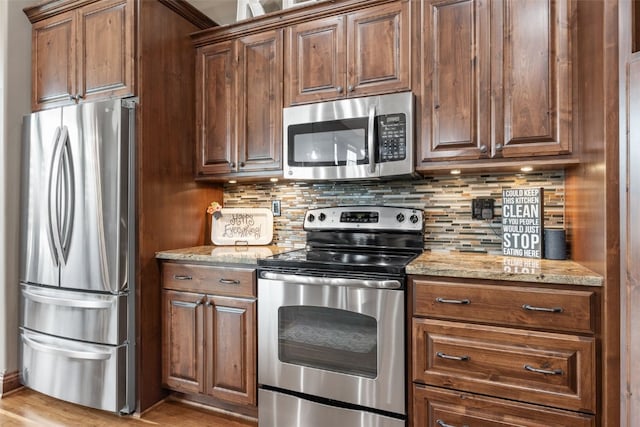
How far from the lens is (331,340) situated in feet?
6.07

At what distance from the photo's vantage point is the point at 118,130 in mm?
2129

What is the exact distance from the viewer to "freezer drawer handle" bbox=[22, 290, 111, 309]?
7.05 ft

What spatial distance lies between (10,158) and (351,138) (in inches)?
89.4

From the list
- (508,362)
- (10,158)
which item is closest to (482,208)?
(508,362)

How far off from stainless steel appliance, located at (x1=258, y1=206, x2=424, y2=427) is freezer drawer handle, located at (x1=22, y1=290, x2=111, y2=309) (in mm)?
955

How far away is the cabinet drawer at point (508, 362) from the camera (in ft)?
4.74

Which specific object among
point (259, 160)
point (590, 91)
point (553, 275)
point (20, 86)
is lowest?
point (553, 275)

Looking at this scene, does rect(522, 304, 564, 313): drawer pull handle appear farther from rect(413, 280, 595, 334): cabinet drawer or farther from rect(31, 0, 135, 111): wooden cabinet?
rect(31, 0, 135, 111): wooden cabinet

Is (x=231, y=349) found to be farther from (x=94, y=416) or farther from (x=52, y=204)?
(x=52, y=204)

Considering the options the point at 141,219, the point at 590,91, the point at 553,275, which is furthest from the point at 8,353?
the point at 590,91

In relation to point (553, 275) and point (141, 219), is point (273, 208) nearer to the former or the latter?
point (141, 219)

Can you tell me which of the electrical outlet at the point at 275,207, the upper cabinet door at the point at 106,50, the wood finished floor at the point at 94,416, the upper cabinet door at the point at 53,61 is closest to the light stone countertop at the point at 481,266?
the electrical outlet at the point at 275,207

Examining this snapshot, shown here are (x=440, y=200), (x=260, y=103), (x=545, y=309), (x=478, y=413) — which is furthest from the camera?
(x=260, y=103)

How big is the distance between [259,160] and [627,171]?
6.03ft
